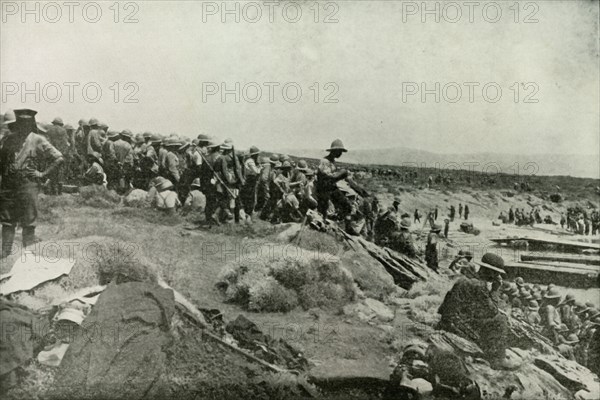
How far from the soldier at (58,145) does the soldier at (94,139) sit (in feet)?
0.77

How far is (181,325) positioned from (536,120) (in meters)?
4.88

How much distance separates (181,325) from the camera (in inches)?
229

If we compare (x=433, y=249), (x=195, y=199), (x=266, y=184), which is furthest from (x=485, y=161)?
(x=195, y=199)

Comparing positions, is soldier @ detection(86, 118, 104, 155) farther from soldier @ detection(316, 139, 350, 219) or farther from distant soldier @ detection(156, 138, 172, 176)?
soldier @ detection(316, 139, 350, 219)

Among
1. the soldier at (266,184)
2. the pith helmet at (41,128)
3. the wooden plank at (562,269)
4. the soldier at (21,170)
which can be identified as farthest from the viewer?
the soldier at (266,184)

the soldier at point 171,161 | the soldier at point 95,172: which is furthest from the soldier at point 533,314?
the soldier at point 95,172

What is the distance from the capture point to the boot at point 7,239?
599 cm

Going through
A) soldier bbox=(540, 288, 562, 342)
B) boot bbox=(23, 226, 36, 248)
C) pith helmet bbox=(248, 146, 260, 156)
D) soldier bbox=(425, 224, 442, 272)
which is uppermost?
pith helmet bbox=(248, 146, 260, 156)

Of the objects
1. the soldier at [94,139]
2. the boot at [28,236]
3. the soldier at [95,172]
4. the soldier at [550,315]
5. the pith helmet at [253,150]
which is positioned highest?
the soldier at [94,139]

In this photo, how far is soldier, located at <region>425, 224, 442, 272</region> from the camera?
6805 mm

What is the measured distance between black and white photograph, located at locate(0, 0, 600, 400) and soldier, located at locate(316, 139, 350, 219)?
0.03 m

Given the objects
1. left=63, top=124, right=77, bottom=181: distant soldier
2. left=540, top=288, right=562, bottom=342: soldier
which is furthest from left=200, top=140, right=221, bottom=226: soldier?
left=540, top=288, right=562, bottom=342: soldier

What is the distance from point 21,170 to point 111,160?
1.41m

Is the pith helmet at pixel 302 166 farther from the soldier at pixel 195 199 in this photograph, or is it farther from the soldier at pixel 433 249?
the soldier at pixel 433 249
